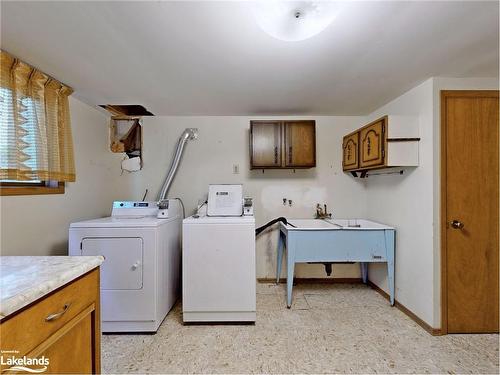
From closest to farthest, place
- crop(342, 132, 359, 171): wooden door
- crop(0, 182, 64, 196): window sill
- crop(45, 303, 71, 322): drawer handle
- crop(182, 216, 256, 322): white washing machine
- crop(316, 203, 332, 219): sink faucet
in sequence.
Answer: crop(45, 303, 71, 322): drawer handle, crop(0, 182, 64, 196): window sill, crop(182, 216, 256, 322): white washing machine, crop(342, 132, 359, 171): wooden door, crop(316, 203, 332, 219): sink faucet

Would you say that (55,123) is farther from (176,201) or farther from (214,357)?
(214,357)

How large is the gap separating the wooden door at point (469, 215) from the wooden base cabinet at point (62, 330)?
245 cm

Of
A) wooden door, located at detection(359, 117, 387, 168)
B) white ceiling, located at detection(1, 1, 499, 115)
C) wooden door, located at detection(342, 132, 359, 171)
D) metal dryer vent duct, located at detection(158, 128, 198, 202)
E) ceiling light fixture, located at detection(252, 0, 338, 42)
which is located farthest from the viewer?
metal dryer vent duct, located at detection(158, 128, 198, 202)

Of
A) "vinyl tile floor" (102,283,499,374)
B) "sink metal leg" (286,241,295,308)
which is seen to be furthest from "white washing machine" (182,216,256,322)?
"sink metal leg" (286,241,295,308)

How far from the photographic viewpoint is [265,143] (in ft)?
9.17

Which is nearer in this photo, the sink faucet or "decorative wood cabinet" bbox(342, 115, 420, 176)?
"decorative wood cabinet" bbox(342, 115, 420, 176)

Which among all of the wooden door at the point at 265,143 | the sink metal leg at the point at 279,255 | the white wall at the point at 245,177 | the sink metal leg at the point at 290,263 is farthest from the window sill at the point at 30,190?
the sink metal leg at the point at 279,255

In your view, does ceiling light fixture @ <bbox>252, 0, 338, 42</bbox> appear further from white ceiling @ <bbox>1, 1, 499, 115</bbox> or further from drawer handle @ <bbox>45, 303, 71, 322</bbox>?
drawer handle @ <bbox>45, 303, 71, 322</bbox>

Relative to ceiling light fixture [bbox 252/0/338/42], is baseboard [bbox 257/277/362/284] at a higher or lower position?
lower

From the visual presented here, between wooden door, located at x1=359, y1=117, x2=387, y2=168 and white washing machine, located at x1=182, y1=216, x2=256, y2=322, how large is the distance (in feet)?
4.58

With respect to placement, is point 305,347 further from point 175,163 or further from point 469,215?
point 175,163

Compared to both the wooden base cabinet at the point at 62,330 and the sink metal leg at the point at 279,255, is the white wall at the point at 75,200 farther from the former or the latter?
the sink metal leg at the point at 279,255

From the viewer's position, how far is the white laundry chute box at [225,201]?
247 centimetres

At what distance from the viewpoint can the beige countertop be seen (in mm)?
Result: 726
